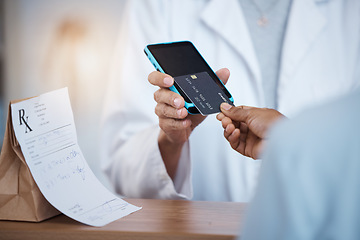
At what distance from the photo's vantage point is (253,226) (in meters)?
0.30

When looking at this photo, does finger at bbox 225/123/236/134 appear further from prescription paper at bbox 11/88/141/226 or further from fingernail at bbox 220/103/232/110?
prescription paper at bbox 11/88/141/226

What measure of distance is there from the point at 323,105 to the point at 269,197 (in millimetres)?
70

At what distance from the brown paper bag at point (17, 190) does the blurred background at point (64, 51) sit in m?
2.15

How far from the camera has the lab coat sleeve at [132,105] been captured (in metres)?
1.00

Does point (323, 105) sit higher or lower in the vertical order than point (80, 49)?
lower

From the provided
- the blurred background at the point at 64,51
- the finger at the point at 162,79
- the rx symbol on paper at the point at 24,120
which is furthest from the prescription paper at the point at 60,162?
the blurred background at the point at 64,51

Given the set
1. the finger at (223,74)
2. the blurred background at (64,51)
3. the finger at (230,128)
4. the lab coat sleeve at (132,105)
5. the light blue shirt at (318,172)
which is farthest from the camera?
the blurred background at (64,51)

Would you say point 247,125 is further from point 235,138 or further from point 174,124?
point 174,124

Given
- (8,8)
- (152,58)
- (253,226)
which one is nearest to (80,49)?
(8,8)

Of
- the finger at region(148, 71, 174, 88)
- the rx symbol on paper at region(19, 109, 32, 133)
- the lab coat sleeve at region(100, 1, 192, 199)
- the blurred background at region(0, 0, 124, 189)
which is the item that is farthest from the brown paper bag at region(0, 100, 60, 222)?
the blurred background at region(0, 0, 124, 189)

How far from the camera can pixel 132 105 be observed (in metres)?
1.07

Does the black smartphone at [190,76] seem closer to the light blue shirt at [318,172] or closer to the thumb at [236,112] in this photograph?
the thumb at [236,112]

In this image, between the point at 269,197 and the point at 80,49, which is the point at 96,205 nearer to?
the point at 269,197

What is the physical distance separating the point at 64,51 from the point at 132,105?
180 centimetres
